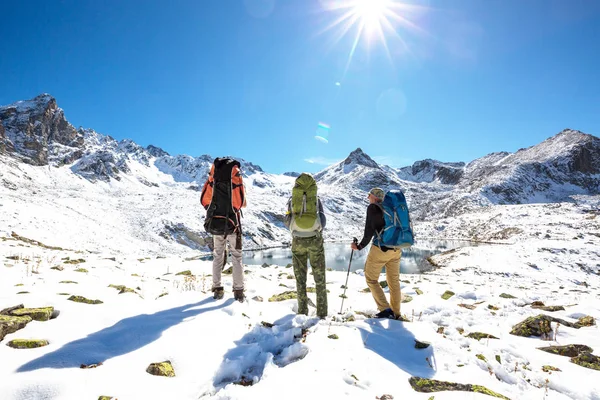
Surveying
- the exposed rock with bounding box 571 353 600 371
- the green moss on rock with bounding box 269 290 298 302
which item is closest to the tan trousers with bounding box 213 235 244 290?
the green moss on rock with bounding box 269 290 298 302

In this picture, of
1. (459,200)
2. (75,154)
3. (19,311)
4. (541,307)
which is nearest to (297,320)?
(19,311)

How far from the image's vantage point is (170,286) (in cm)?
864

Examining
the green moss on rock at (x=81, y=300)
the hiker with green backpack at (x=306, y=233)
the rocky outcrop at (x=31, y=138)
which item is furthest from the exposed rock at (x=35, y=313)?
the rocky outcrop at (x=31, y=138)

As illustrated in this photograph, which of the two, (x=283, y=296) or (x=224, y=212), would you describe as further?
(x=283, y=296)

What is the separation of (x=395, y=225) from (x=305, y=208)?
205 cm

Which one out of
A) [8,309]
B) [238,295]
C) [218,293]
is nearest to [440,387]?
[238,295]

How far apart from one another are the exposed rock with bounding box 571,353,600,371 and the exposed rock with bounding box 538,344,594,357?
27cm

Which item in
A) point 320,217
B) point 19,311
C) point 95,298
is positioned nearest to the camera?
point 19,311

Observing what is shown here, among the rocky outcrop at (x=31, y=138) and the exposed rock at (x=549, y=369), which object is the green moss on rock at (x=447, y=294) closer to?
the exposed rock at (x=549, y=369)

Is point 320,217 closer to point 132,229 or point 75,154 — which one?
point 132,229

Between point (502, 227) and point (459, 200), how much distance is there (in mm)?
69330

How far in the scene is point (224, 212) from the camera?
21.9 ft

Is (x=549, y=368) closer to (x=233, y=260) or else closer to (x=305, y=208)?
(x=305, y=208)

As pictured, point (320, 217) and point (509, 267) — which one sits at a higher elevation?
point (320, 217)
